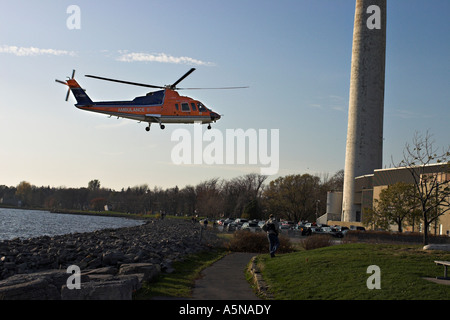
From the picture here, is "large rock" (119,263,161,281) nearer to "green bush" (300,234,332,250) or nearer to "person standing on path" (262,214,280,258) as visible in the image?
"person standing on path" (262,214,280,258)

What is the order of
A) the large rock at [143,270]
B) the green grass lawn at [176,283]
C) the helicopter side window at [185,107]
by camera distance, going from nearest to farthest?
the green grass lawn at [176,283] < the large rock at [143,270] < the helicopter side window at [185,107]

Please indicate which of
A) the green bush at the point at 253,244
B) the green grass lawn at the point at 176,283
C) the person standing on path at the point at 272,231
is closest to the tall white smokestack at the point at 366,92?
Answer: the green bush at the point at 253,244

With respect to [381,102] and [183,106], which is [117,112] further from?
[381,102]

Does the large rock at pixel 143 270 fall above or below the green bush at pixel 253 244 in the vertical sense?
above

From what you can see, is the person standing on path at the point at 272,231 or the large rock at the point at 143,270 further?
the person standing on path at the point at 272,231

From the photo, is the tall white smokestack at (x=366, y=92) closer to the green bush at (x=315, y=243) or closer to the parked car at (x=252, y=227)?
the parked car at (x=252, y=227)

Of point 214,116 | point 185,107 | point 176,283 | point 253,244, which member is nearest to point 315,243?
point 253,244

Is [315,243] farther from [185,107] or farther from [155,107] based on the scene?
[155,107]
